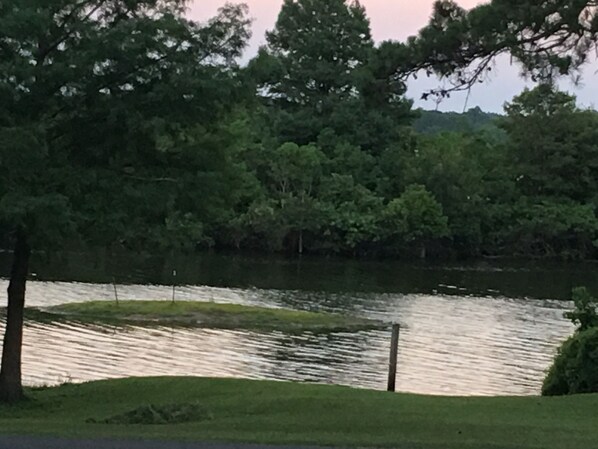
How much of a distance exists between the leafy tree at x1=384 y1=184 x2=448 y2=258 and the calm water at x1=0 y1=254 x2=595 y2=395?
6.62 m

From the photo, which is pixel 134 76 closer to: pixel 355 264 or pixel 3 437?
pixel 3 437

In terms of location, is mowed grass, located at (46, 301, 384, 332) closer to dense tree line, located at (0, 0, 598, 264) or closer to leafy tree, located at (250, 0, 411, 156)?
dense tree line, located at (0, 0, 598, 264)

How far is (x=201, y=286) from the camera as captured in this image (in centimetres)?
5172

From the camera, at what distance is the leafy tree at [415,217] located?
75.6 meters

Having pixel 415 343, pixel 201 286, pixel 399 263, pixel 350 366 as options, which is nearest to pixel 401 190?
pixel 399 263

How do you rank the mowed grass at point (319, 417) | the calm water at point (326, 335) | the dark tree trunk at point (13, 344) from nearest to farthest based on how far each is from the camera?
1. the mowed grass at point (319, 417)
2. the dark tree trunk at point (13, 344)
3. the calm water at point (326, 335)

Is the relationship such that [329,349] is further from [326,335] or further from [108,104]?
[108,104]

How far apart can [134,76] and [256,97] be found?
168 centimetres

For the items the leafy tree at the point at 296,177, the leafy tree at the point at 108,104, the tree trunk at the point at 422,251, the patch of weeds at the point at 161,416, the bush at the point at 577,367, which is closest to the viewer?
the patch of weeds at the point at 161,416

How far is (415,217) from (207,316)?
3878 cm

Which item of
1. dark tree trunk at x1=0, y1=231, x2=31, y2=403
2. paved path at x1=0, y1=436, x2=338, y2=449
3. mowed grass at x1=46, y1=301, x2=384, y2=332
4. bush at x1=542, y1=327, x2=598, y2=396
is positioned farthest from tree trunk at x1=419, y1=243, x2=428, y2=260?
paved path at x1=0, y1=436, x2=338, y2=449

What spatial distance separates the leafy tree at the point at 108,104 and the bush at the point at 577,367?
7.00m

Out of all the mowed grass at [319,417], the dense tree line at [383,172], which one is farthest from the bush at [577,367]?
the dense tree line at [383,172]

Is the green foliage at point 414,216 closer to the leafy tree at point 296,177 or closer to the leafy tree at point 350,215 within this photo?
the leafy tree at point 350,215
